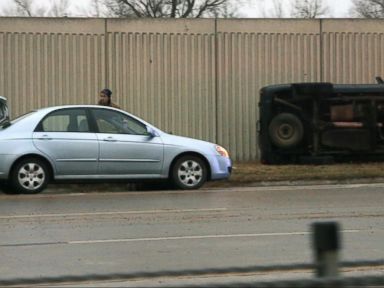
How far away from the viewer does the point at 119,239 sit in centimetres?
836

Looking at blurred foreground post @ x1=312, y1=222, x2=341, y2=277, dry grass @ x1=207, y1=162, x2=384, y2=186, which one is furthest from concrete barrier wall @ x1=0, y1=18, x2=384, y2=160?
blurred foreground post @ x1=312, y1=222, x2=341, y2=277

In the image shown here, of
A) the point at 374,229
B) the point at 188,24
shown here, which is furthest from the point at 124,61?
the point at 374,229

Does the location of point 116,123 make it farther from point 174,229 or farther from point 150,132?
point 174,229

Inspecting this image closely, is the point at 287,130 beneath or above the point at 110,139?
above

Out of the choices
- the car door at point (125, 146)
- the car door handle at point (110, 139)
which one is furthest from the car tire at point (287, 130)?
the car door handle at point (110, 139)

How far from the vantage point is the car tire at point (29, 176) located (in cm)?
1286

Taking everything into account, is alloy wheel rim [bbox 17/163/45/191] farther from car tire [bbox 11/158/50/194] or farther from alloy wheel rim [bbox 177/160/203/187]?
alloy wheel rim [bbox 177/160/203/187]

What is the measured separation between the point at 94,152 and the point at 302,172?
4.98 m

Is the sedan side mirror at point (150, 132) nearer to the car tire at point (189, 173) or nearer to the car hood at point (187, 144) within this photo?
the car hood at point (187, 144)

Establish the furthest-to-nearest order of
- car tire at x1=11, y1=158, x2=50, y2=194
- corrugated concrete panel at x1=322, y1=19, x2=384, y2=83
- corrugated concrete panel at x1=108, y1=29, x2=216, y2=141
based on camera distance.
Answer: corrugated concrete panel at x1=322, y1=19, x2=384, y2=83, corrugated concrete panel at x1=108, y1=29, x2=216, y2=141, car tire at x1=11, y1=158, x2=50, y2=194

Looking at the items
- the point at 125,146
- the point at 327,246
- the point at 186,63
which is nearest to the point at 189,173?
the point at 125,146

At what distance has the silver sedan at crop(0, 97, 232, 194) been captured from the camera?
1291 centimetres

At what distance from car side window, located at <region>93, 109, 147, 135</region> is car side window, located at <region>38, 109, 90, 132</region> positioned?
0.80 ft

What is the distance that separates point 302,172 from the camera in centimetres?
1628
